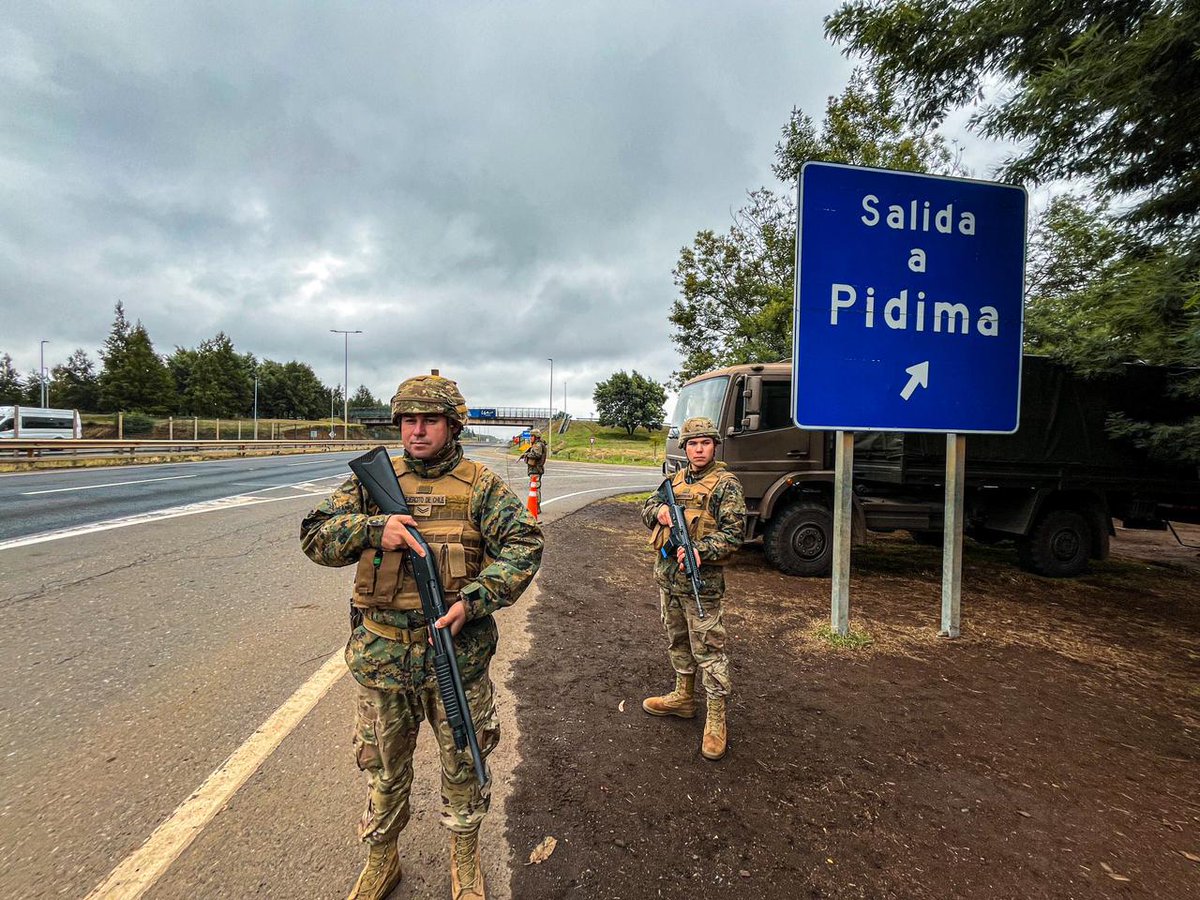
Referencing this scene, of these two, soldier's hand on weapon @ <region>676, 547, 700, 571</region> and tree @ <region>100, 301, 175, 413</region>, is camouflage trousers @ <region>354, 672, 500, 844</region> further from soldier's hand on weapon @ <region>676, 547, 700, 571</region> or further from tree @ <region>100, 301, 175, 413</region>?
tree @ <region>100, 301, 175, 413</region>

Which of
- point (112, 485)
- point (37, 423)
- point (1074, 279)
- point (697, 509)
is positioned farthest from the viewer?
point (37, 423)

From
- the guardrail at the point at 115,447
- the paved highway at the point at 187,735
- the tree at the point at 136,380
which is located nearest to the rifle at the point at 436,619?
the paved highway at the point at 187,735

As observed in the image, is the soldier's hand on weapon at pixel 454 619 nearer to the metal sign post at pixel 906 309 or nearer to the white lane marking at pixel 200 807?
the white lane marking at pixel 200 807

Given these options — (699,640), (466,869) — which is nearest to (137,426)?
(699,640)

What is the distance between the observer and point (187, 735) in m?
2.62

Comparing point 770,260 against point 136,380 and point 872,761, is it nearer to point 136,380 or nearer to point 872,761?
point 872,761

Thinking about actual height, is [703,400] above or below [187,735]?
above

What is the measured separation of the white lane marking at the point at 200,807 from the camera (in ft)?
5.78

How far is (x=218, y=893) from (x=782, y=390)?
6234mm

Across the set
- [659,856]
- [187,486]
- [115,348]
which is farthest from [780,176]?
[115,348]

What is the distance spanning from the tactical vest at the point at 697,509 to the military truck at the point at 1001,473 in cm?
305

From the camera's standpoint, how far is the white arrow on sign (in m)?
4.38

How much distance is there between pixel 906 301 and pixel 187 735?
18.5 feet

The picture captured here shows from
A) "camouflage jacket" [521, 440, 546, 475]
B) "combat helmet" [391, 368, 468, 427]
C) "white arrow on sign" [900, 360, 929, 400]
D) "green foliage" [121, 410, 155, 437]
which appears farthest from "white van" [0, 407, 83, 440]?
"white arrow on sign" [900, 360, 929, 400]
